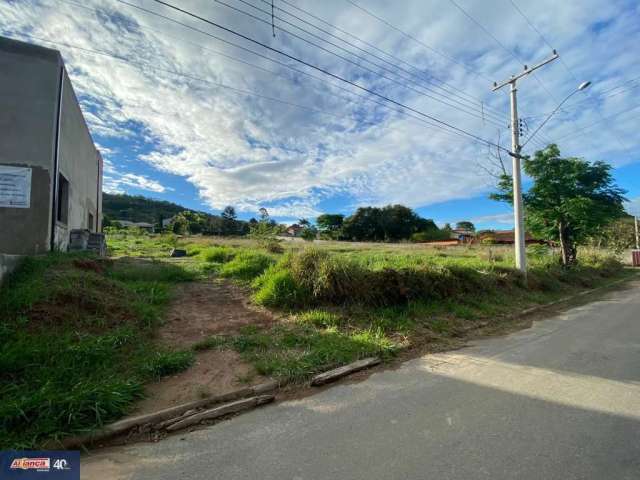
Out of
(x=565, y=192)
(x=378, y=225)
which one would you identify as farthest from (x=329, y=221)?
(x=565, y=192)

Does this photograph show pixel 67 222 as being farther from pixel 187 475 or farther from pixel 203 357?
pixel 187 475

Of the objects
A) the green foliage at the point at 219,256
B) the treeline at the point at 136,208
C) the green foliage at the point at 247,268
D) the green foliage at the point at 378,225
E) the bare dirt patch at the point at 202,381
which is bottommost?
the bare dirt patch at the point at 202,381

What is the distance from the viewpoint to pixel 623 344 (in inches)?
189

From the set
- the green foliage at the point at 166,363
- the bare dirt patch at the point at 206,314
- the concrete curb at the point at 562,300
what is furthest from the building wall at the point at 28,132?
the concrete curb at the point at 562,300

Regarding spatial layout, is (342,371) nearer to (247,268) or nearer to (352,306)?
(352,306)

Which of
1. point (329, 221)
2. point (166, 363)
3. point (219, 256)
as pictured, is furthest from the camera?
point (329, 221)

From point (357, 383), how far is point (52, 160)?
827cm

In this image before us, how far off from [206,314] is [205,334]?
899 millimetres

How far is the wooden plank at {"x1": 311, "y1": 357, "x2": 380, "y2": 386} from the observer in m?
3.46

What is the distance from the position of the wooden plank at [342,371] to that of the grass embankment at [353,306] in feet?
0.42

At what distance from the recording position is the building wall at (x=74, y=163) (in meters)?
8.01

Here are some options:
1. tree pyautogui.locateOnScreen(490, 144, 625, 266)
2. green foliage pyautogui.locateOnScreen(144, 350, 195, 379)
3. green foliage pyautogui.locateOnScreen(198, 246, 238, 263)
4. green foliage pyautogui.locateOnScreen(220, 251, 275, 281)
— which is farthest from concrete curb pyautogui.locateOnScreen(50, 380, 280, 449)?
tree pyautogui.locateOnScreen(490, 144, 625, 266)

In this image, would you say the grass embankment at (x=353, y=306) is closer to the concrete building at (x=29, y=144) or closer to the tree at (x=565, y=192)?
the concrete building at (x=29, y=144)

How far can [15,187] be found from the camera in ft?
21.9
